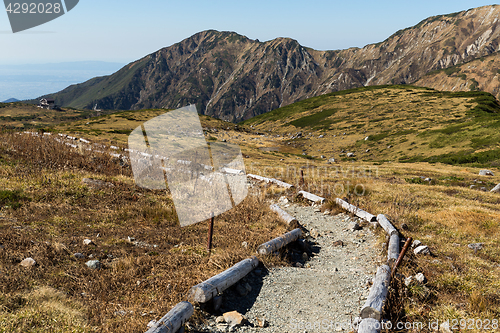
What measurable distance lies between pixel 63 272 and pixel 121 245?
2.40 meters

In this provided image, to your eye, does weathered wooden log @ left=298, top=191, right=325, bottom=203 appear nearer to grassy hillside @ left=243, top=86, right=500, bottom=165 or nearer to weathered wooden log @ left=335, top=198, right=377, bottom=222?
weathered wooden log @ left=335, top=198, right=377, bottom=222

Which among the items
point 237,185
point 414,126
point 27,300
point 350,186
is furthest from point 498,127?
point 27,300

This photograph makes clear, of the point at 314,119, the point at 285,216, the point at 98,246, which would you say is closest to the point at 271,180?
the point at 285,216

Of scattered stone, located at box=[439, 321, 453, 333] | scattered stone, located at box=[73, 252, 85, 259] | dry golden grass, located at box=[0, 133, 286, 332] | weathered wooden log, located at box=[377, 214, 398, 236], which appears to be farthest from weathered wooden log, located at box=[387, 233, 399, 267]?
scattered stone, located at box=[73, 252, 85, 259]

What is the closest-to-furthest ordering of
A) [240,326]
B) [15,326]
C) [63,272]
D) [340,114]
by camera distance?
[15,326] < [240,326] < [63,272] < [340,114]

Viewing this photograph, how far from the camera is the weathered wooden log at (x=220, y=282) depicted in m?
6.10

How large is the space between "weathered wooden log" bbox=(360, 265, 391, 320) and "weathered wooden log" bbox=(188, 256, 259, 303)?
295 cm

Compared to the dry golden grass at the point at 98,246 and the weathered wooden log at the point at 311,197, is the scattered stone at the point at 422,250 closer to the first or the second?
the dry golden grass at the point at 98,246

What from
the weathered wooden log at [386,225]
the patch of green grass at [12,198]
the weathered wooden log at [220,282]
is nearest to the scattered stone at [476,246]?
the weathered wooden log at [386,225]

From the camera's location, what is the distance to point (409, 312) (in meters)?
6.07

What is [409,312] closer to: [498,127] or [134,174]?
[134,174]

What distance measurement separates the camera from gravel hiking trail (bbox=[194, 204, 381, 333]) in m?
6.04

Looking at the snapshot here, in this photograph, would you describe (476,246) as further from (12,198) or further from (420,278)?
Result: (12,198)

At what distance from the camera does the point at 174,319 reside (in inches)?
203
